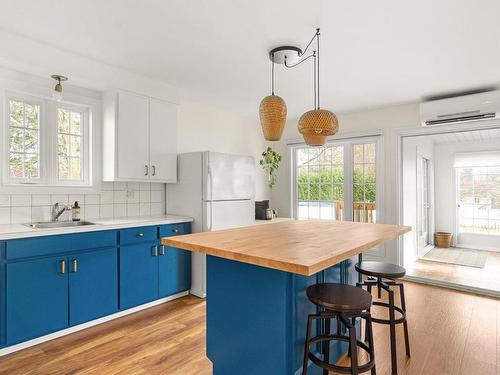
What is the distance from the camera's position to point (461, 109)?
359 cm

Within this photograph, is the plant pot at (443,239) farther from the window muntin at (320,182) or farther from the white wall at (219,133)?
the white wall at (219,133)

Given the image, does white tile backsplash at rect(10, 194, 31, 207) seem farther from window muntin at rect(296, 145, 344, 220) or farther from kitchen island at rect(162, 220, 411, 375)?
window muntin at rect(296, 145, 344, 220)

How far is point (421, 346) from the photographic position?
247 centimetres

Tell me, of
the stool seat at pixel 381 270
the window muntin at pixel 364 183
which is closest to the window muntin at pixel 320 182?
the window muntin at pixel 364 183

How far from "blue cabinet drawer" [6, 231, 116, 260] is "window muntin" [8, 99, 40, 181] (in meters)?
0.80

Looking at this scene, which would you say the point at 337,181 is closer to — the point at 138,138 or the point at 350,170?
the point at 350,170

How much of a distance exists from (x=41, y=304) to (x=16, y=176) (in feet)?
3.95

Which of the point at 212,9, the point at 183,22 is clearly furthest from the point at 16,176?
the point at 212,9

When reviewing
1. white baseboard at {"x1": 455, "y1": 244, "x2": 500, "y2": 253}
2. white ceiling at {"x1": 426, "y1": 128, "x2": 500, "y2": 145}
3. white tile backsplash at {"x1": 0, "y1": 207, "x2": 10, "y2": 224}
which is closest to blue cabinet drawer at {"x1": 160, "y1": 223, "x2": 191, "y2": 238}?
white tile backsplash at {"x1": 0, "y1": 207, "x2": 10, "y2": 224}

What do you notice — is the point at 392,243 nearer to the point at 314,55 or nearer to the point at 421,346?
the point at 421,346

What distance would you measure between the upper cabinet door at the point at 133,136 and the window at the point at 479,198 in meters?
6.01

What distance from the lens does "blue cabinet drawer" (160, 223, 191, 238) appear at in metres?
3.32

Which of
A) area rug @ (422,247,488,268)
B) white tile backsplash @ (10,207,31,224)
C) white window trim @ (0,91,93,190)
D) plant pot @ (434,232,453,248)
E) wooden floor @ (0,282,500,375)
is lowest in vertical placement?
wooden floor @ (0,282,500,375)

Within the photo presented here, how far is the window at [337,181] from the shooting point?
15.2ft
